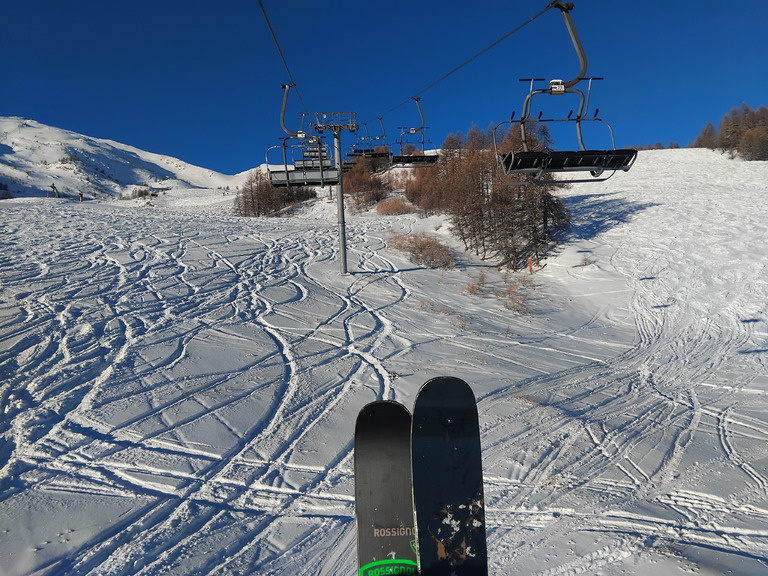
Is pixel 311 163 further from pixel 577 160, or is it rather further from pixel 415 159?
pixel 577 160

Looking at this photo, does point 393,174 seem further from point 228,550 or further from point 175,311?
point 228,550

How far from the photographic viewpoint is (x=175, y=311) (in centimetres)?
1046

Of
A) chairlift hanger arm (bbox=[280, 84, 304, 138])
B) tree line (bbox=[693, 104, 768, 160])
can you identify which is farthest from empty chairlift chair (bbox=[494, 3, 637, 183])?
tree line (bbox=[693, 104, 768, 160])

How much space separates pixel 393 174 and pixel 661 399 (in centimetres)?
5219

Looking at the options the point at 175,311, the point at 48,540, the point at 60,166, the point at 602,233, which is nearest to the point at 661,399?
the point at 48,540

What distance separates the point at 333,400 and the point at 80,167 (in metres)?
80.2

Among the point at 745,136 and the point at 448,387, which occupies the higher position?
the point at 745,136

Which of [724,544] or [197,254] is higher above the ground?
[197,254]

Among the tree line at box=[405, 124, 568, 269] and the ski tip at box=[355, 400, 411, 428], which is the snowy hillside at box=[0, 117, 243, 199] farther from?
the ski tip at box=[355, 400, 411, 428]

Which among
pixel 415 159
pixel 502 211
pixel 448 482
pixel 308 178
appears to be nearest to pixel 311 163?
pixel 308 178

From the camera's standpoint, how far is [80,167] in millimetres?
66875

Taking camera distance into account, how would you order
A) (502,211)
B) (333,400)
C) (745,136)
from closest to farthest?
(333,400) < (502,211) < (745,136)

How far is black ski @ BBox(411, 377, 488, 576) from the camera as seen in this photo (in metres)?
3.13

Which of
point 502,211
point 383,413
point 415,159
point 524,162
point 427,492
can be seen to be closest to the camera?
point 427,492
